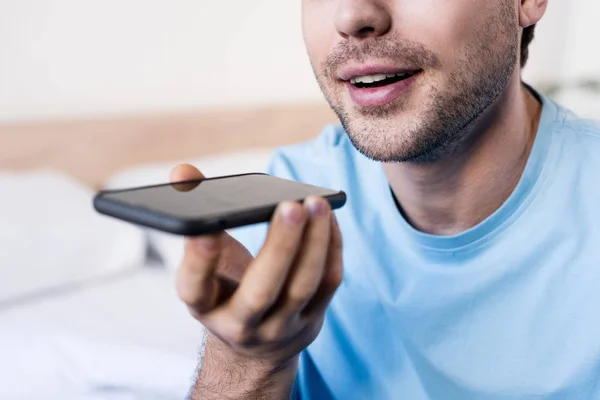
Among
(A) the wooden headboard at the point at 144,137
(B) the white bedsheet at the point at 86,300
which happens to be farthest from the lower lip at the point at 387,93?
(A) the wooden headboard at the point at 144,137

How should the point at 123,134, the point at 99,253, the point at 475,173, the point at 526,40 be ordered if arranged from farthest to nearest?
1. the point at 123,134
2. the point at 99,253
3. the point at 526,40
4. the point at 475,173

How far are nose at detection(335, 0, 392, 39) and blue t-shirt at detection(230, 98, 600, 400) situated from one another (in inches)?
9.7

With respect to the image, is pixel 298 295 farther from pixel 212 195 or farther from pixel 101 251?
pixel 101 251

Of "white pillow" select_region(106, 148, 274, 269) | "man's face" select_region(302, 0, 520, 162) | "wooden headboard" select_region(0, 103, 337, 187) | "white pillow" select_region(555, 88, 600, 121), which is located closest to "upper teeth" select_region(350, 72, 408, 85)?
"man's face" select_region(302, 0, 520, 162)

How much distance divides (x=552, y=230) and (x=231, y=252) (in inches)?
16.3

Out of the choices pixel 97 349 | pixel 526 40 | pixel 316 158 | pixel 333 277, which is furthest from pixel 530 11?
pixel 97 349

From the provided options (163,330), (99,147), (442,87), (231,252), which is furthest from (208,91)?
(231,252)

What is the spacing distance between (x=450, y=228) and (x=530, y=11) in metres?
0.32

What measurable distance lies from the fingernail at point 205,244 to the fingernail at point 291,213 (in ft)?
0.21

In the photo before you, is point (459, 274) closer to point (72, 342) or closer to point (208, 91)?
point (72, 342)

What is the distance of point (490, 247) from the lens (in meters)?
0.81

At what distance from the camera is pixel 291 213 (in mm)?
476

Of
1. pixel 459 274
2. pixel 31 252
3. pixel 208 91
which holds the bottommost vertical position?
pixel 459 274

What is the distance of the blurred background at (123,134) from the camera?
1.16 m
